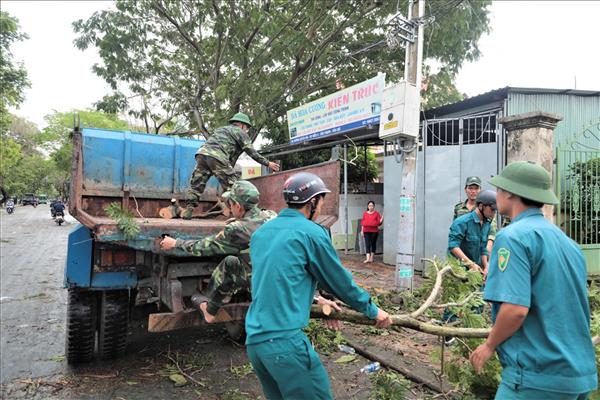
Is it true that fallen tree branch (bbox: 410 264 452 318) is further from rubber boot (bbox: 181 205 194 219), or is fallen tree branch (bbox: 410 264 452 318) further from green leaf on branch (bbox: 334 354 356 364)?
rubber boot (bbox: 181 205 194 219)

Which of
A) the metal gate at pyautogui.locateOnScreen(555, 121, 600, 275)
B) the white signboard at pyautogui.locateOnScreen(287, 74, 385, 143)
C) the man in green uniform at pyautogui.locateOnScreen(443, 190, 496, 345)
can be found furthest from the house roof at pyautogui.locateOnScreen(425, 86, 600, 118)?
the man in green uniform at pyautogui.locateOnScreen(443, 190, 496, 345)

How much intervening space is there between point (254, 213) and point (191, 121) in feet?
36.3

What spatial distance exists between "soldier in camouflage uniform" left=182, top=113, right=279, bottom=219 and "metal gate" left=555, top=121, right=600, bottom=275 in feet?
15.6

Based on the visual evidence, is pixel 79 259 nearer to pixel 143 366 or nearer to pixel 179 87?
pixel 143 366

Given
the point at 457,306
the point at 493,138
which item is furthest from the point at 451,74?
the point at 457,306

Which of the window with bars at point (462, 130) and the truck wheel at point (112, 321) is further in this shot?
the window with bars at point (462, 130)

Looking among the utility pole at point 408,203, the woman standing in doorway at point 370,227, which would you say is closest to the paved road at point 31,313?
the utility pole at point 408,203

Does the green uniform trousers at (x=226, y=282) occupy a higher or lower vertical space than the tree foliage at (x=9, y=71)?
lower

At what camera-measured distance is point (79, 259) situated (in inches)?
156

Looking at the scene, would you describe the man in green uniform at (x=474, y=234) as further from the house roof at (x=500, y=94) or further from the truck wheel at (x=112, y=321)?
the house roof at (x=500, y=94)

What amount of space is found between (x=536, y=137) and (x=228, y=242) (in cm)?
507

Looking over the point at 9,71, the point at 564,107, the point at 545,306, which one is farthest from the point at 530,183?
the point at 9,71

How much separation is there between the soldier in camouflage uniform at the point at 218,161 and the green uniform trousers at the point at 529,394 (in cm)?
369

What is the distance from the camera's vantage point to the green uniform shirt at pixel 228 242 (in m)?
3.23
